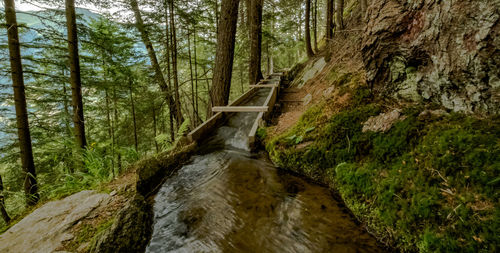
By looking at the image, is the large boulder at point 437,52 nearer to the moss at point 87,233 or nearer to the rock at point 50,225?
the moss at point 87,233

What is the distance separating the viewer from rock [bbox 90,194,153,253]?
6.44ft

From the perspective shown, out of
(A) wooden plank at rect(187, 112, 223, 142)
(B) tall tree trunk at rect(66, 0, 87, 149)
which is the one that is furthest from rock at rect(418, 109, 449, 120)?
(B) tall tree trunk at rect(66, 0, 87, 149)

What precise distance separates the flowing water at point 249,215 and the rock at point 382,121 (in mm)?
1173

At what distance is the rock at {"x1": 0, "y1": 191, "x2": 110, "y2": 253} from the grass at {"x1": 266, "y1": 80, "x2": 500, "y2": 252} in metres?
3.32

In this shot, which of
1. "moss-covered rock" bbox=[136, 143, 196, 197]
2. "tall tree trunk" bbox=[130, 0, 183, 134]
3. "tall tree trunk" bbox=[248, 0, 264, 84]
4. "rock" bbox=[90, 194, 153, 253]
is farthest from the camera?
"tall tree trunk" bbox=[248, 0, 264, 84]

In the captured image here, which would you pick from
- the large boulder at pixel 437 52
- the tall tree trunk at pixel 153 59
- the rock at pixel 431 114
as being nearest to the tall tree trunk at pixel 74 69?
the tall tree trunk at pixel 153 59

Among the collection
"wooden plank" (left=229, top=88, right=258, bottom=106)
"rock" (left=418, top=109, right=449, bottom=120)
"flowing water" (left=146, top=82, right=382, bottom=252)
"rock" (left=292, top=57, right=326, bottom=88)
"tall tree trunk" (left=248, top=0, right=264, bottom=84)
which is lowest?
"flowing water" (left=146, top=82, right=382, bottom=252)

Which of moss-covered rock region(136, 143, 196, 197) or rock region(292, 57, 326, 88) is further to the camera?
rock region(292, 57, 326, 88)

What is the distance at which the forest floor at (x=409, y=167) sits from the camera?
1549mm

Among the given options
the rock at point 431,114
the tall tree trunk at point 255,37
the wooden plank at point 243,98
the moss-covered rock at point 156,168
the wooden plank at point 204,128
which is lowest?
the moss-covered rock at point 156,168

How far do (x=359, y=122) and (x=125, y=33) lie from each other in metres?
11.0

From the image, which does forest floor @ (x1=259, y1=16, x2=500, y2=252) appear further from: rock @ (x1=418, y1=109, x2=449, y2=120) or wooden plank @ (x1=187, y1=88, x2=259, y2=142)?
wooden plank @ (x1=187, y1=88, x2=259, y2=142)

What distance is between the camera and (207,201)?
3008 mm

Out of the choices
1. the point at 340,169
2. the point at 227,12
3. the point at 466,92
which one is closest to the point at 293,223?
the point at 340,169
